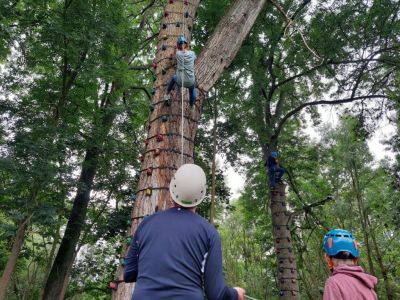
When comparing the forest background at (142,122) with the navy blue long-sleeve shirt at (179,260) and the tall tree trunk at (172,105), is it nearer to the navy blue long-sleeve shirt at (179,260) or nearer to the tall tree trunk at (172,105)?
the tall tree trunk at (172,105)

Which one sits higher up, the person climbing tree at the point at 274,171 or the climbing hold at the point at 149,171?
the person climbing tree at the point at 274,171

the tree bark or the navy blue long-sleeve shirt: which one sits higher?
the tree bark

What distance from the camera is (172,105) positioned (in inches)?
126

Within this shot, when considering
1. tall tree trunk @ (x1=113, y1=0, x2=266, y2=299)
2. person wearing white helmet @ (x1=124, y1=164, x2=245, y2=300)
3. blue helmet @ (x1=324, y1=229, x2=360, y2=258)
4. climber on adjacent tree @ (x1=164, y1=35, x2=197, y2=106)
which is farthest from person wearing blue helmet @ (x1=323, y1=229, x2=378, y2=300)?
climber on adjacent tree @ (x1=164, y1=35, x2=197, y2=106)

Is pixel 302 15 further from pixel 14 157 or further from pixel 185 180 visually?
pixel 185 180

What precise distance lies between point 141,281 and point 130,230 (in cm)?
125

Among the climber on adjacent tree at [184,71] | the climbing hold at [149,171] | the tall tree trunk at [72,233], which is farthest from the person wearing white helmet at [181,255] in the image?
the tall tree trunk at [72,233]

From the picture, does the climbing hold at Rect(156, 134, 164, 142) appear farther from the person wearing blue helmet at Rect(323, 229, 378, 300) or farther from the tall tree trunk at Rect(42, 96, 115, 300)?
the tall tree trunk at Rect(42, 96, 115, 300)

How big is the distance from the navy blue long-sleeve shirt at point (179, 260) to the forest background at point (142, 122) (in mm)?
2538

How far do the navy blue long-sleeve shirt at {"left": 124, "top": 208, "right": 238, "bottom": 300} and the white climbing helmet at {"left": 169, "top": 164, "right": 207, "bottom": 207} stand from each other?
70 millimetres

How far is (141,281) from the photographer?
64.1 inches

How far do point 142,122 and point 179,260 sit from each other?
28.5ft

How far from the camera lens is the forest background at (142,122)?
20.5ft

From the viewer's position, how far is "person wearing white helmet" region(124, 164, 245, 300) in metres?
1.55
